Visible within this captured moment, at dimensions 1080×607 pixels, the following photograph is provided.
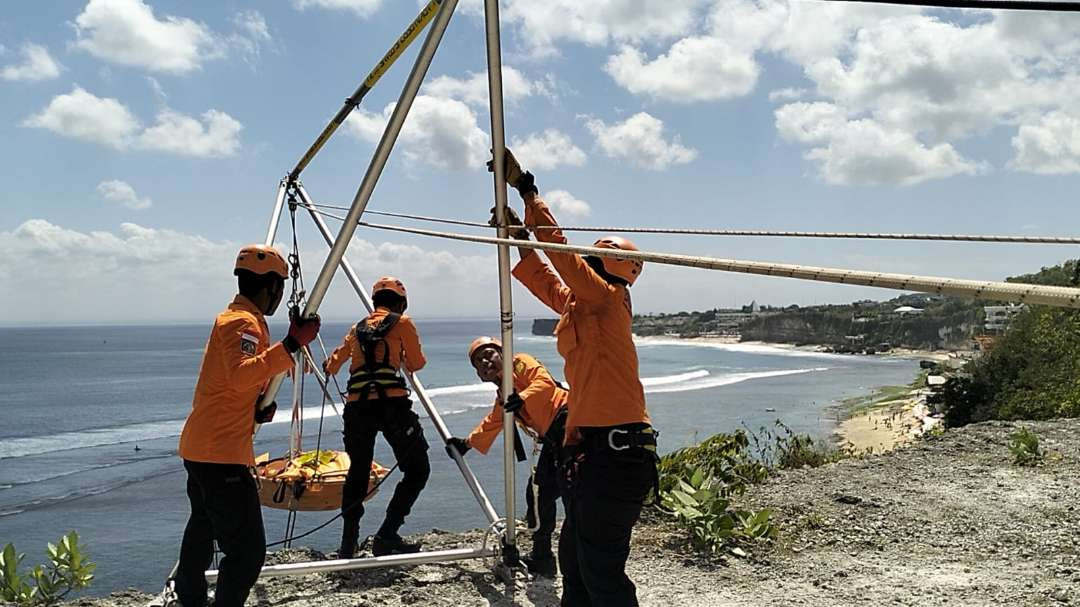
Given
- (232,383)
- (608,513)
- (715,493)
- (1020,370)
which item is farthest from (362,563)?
(1020,370)

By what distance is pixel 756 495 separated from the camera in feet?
25.3

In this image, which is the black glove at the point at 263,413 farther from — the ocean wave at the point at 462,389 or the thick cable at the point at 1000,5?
the ocean wave at the point at 462,389

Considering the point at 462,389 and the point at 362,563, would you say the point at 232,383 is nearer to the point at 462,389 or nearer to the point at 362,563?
the point at 362,563

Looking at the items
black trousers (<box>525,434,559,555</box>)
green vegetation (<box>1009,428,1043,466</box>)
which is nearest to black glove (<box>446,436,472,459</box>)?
black trousers (<box>525,434,559,555</box>)

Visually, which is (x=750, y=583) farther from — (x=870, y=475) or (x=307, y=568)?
(x=870, y=475)

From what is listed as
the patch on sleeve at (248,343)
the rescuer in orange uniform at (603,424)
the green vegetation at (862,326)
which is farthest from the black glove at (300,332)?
the green vegetation at (862,326)

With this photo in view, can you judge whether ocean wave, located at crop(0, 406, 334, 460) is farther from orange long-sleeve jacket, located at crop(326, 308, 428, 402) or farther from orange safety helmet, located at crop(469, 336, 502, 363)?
orange safety helmet, located at crop(469, 336, 502, 363)


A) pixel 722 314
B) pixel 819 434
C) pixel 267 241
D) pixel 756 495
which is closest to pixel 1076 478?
pixel 756 495

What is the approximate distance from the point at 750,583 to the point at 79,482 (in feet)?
85.7

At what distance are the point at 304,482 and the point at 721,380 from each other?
56012 mm

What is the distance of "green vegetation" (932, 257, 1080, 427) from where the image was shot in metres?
19.2

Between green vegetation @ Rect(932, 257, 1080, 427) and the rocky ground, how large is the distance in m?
11.9

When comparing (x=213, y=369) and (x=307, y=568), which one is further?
(x=307, y=568)

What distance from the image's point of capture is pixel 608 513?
11.7 feet
